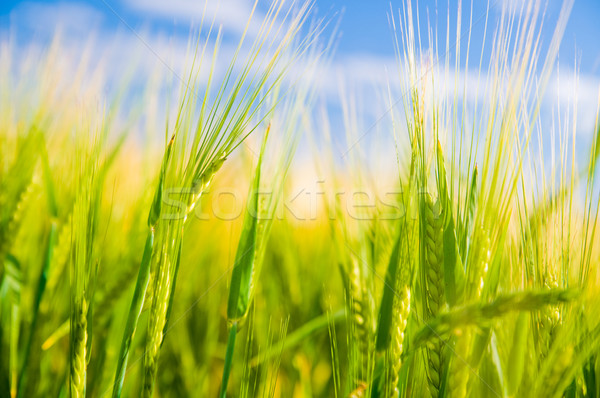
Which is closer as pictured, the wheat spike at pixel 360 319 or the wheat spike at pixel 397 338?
the wheat spike at pixel 397 338

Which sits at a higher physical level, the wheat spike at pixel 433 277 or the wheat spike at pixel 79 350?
the wheat spike at pixel 433 277

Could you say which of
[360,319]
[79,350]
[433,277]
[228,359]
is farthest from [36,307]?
[433,277]

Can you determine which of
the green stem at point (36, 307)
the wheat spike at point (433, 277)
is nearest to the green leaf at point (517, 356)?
the wheat spike at point (433, 277)

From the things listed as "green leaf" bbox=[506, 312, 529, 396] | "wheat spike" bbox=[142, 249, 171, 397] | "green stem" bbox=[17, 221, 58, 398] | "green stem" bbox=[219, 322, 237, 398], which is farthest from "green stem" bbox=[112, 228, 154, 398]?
"green leaf" bbox=[506, 312, 529, 396]

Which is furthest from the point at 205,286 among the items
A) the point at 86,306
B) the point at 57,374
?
the point at 86,306

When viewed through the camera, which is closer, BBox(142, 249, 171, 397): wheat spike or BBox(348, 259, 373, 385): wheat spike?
BBox(142, 249, 171, 397): wheat spike

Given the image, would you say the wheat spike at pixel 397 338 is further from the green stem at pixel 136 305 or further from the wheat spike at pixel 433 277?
the green stem at pixel 136 305

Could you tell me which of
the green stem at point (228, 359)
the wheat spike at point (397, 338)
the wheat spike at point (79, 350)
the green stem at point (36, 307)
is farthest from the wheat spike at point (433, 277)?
the green stem at point (36, 307)

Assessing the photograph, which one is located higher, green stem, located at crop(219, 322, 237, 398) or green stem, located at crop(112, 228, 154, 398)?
green stem, located at crop(112, 228, 154, 398)

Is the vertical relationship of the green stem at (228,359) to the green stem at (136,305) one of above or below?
below

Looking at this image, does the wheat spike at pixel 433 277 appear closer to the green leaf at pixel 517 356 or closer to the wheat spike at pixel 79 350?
the green leaf at pixel 517 356

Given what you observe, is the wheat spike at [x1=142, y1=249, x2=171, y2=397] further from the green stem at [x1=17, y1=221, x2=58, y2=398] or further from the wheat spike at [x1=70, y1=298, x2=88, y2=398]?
the green stem at [x1=17, y1=221, x2=58, y2=398]

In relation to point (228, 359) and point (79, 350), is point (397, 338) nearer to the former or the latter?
point (228, 359)

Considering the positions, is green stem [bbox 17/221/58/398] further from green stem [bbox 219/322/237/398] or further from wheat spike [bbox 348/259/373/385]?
wheat spike [bbox 348/259/373/385]
